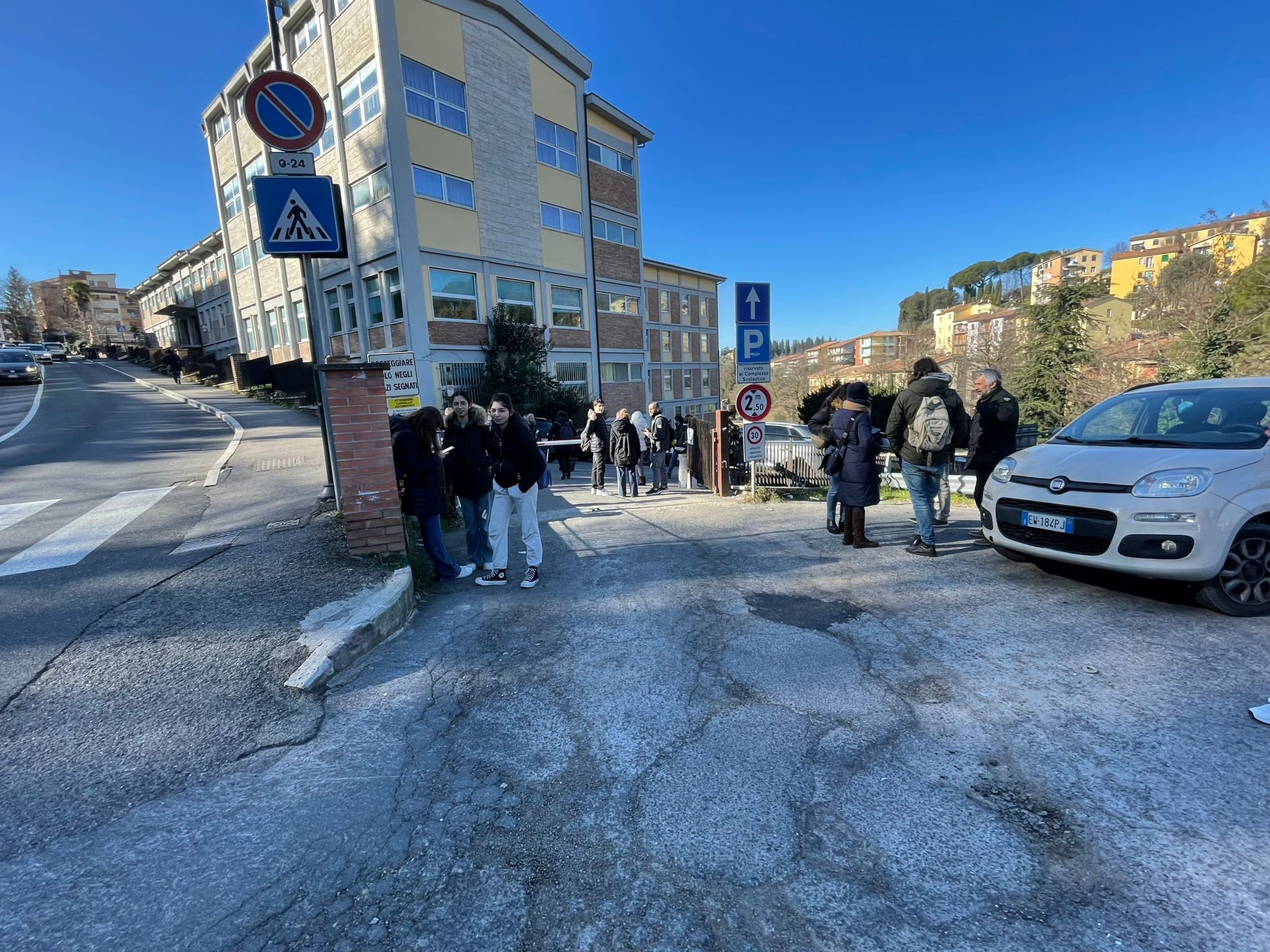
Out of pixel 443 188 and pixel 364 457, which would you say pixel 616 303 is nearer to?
pixel 443 188

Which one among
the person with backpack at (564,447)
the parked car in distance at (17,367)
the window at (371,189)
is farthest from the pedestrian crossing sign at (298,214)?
the parked car in distance at (17,367)

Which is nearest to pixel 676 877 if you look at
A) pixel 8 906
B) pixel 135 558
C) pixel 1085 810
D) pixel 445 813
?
pixel 445 813

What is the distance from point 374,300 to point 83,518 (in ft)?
48.6

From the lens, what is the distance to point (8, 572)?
4.80 meters

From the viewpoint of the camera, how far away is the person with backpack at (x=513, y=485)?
495 centimetres

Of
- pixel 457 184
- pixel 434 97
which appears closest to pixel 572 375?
pixel 457 184

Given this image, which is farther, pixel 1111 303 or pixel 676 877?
pixel 1111 303

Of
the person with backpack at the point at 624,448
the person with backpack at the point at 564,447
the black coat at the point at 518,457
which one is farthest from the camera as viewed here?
the person with backpack at the point at 564,447

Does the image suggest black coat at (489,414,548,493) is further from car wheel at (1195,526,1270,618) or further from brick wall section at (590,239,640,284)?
brick wall section at (590,239,640,284)

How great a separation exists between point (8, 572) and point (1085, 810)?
25.4ft

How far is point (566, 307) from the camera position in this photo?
919 inches

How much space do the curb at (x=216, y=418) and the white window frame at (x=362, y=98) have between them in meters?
10.3

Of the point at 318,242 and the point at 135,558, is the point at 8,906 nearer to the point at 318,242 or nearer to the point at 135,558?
the point at 135,558

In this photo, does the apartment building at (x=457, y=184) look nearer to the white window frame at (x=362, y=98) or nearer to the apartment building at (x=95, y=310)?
the white window frame at (x=362, y=98)
